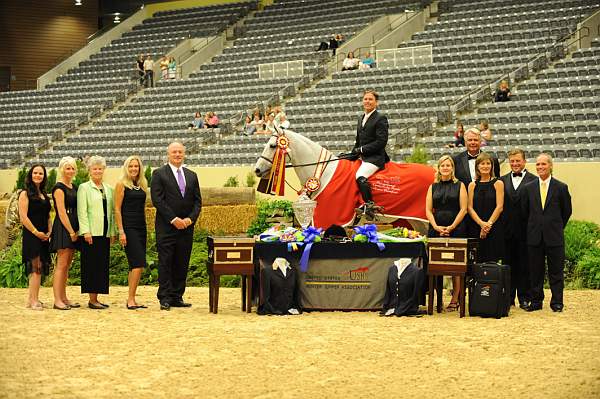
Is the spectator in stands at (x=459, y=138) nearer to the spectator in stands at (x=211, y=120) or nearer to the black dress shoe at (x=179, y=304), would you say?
the spectator in stands at (x=211, y=120)

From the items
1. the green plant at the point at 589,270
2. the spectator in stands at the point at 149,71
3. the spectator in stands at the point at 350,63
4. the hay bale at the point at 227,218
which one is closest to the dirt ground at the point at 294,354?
the green plant at the point at 589,270

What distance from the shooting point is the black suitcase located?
33.6 feet

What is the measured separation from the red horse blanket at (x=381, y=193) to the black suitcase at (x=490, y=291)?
1697mm

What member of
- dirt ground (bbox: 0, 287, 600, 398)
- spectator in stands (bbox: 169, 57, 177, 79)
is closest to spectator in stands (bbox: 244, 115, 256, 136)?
spectator in stands (bbox: 169, 57, 177, 79)

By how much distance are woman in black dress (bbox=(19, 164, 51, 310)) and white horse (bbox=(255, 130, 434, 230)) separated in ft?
8.27

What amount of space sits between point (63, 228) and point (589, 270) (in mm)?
7015

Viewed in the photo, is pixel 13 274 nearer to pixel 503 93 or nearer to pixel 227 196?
pixel 227 196

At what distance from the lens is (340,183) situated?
11.7m

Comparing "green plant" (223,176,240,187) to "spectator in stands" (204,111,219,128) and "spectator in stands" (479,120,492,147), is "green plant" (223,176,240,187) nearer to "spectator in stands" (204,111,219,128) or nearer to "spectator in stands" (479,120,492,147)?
"spectator in stands" (204,111,219,128)

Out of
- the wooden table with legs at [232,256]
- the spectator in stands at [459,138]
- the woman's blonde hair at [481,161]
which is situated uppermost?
the spectator in stands at [459,138]

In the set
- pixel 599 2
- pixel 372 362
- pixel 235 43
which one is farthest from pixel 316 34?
pixel 372 362

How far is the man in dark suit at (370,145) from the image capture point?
1161 centimetres

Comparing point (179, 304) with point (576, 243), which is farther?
point (576, 243)

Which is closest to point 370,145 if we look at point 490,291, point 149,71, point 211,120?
point 490,291
